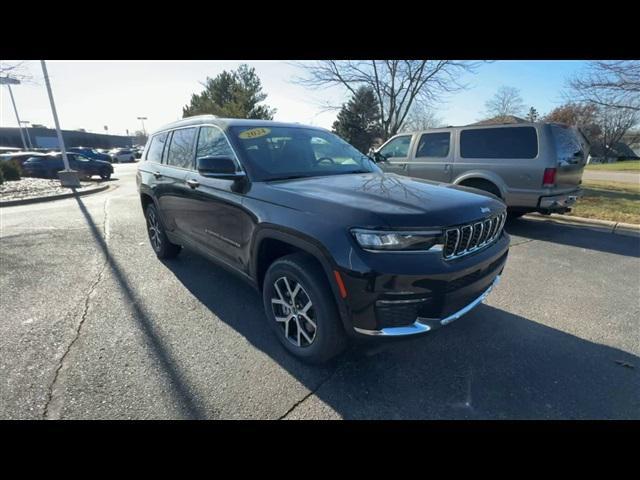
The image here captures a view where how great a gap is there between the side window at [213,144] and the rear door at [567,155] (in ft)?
17.9

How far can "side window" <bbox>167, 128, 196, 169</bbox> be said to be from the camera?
3634mm

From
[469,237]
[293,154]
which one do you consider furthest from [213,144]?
[469,237]

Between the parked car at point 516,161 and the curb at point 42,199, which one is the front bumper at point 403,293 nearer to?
the parked car at point 516,161

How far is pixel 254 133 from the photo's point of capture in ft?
10.0

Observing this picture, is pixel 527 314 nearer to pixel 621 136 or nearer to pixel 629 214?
pixel 629 214

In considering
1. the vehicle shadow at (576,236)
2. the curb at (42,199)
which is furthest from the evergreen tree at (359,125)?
the vehicle shadow at (576,236)

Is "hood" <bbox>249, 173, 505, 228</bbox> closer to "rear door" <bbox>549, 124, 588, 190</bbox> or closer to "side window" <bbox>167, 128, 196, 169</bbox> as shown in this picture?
"side window" <bbox>167, 128, 196, 169</bbox>

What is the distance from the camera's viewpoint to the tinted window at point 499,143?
559cm
